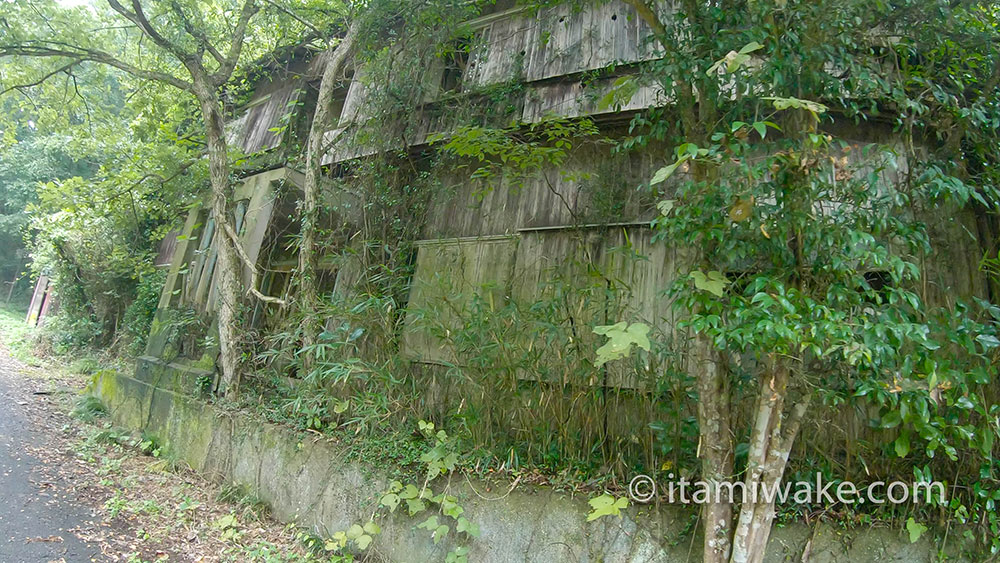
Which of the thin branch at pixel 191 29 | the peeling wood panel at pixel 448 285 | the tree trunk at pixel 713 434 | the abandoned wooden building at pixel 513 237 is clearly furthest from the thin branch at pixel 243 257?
the tree trunk at pixel 713 434

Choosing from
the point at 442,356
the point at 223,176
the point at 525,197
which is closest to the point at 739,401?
the point at 442,356

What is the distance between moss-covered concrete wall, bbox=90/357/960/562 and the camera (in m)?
3.25

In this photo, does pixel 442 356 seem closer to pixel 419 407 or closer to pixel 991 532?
pixel 419 407

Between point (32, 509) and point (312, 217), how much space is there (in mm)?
3692

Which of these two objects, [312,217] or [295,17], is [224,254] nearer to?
[312,217]

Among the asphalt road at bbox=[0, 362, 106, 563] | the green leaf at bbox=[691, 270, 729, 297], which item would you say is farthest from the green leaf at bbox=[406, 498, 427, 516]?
the green leaf at bbox=[691, 270, 729, 297]

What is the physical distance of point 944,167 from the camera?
3.70m

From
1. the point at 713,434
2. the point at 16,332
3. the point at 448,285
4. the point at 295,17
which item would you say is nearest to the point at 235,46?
the point at 295,17

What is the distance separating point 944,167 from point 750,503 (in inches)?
111

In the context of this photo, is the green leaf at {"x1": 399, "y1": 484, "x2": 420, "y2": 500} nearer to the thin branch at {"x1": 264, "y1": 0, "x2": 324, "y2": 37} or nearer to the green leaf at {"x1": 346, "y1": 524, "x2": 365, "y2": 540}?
the green leaf at {"x1": 346, "y1": 524, "x2": 365, "y2": 540}

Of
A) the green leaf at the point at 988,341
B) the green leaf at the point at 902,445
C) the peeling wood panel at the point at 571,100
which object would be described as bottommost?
the green leaf at the point at 902,445

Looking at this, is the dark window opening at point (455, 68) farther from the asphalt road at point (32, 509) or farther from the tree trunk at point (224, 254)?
the asphalt road at point (32, 509)

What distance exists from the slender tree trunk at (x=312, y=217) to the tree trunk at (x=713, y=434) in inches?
145

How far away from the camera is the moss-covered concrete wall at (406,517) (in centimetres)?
325
